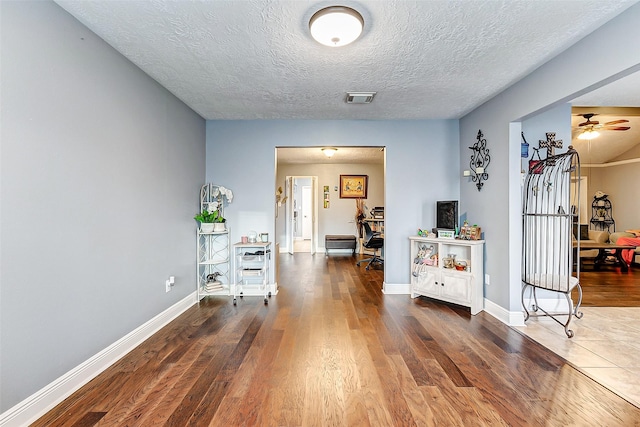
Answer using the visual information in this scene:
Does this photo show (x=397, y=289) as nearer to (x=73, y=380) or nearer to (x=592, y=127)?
(x=73, y=380)

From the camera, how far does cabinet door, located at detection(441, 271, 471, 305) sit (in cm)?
340

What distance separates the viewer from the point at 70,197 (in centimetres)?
190

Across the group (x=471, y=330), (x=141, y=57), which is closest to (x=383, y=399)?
(x=471, y=330)

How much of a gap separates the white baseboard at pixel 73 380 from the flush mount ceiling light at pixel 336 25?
277cm

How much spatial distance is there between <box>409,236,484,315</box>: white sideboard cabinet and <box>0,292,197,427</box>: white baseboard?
312 centimetres

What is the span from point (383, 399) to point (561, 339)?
78.3 inches

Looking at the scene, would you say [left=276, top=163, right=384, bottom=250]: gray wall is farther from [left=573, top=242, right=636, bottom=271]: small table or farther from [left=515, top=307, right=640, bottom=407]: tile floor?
[left=515, top=307, right=640, bottom=407]: tile floor

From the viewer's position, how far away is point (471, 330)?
2867 mm

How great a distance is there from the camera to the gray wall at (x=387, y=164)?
13.6ft

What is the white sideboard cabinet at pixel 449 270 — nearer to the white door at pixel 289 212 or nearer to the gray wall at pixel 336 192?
the gray wall at pixel 336 192

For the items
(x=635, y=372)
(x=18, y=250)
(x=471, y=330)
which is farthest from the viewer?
(x=471, y=330)

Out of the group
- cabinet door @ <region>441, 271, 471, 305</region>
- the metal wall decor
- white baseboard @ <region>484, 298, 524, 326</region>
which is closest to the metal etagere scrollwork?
white baseboard @ <region>484, 298, 524, 326</region>

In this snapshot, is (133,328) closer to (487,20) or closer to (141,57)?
(141,57)

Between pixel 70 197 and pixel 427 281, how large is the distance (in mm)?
3708
